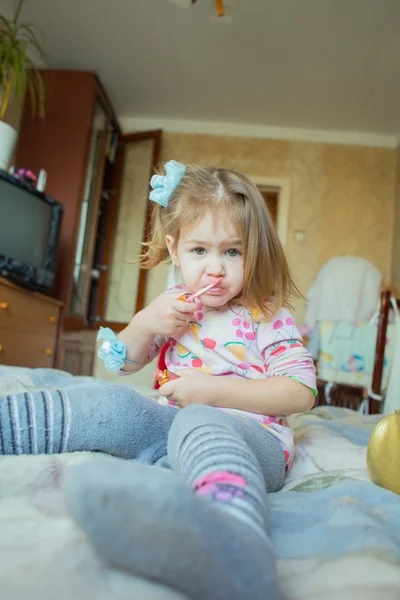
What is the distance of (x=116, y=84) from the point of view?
373 centimetres

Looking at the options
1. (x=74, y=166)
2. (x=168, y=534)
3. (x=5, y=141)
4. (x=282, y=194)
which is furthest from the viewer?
(x=282, y=194)

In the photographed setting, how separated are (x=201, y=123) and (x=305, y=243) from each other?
1365 mm

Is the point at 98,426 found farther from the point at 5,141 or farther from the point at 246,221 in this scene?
the point at 5,141

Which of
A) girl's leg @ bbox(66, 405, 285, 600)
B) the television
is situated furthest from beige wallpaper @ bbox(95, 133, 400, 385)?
girl's leg @ bbox(66, 405, 285, 600)

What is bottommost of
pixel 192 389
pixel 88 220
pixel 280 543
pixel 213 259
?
pixel 280 543

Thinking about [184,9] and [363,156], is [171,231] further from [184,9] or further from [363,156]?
[363,156]

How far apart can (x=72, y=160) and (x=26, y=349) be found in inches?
56.2

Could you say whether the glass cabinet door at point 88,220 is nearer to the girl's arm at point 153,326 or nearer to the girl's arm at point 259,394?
the girl's arm at point 153,326

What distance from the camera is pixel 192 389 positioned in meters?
0.76

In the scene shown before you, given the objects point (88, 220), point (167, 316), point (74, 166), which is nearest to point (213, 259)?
point (167, 316)

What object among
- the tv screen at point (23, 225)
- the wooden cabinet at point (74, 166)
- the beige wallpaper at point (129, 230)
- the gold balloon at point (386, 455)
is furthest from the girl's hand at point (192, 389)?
the beige wallpaper at point (129, 230)

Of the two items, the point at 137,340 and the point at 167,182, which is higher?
the point at 167,182

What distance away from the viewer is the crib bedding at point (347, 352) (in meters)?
2.69

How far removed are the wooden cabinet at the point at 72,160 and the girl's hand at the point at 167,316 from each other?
229 centimetres
